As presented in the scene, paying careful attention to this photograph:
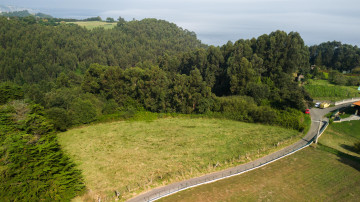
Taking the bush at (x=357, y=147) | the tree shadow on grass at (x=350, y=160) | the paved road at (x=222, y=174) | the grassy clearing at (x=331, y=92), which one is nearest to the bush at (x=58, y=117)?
the paved road at (x=222, y=174)

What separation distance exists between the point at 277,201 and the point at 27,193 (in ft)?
62.8

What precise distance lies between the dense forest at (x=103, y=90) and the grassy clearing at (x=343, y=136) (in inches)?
155

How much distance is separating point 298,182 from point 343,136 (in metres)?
15.3

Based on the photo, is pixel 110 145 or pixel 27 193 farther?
pixel 110 145

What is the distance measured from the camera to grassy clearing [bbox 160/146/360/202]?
61.9 ft

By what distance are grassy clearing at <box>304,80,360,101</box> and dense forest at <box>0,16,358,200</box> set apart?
5.48 meters

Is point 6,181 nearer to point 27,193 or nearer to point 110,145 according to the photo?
point 27,193

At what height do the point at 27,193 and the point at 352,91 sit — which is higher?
the point at 352,91

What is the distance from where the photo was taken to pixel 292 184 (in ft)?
67.6

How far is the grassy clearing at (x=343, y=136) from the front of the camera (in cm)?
2809

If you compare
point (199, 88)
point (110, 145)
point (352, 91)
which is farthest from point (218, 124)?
point (352, 91)

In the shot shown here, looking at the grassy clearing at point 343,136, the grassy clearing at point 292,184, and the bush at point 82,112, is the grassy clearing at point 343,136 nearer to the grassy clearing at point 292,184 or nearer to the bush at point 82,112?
the grassy clearing at point 292,184

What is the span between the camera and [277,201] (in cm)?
1842

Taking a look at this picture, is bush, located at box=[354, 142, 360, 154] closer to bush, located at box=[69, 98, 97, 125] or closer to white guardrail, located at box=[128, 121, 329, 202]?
white guardrail, located at box=[128, 121, 329, 202]
